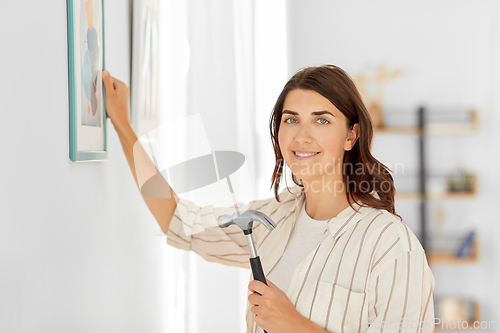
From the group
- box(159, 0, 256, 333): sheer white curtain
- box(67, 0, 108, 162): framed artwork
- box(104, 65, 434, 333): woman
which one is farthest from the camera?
box(159, 0, 256, 333): sheer white curtain

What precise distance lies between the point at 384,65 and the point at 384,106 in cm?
25

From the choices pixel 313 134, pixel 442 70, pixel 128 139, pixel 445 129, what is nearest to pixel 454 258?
pixel 445 129

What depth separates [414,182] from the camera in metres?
2.64

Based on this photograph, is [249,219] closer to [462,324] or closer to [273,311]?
[273,311]

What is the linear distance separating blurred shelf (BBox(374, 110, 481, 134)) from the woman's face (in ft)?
5.28

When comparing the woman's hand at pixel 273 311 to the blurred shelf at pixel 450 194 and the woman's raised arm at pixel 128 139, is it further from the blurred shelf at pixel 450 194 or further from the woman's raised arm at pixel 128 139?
the blurred shelf at pixel 450 194

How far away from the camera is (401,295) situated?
84 centimetres

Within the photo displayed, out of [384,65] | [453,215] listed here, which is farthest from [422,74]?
[453,215]

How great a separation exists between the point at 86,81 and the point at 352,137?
0.61 metres

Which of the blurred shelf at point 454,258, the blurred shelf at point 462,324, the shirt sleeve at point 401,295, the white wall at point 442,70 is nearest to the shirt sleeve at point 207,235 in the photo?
the shirt sleeve at point 401,295

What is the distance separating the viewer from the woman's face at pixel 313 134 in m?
0.99

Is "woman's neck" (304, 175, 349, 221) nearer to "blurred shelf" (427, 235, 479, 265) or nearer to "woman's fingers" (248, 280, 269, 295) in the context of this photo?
"woman's fingers" (248, 280, 269, 295)


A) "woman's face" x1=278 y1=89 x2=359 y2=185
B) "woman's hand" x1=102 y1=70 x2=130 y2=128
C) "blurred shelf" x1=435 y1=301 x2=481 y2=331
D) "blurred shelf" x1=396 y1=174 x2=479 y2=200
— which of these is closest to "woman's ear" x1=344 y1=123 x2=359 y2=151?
"woman's face" x1=278 y1=89 x2=359 y2=185

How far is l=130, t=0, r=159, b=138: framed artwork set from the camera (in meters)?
1.17
